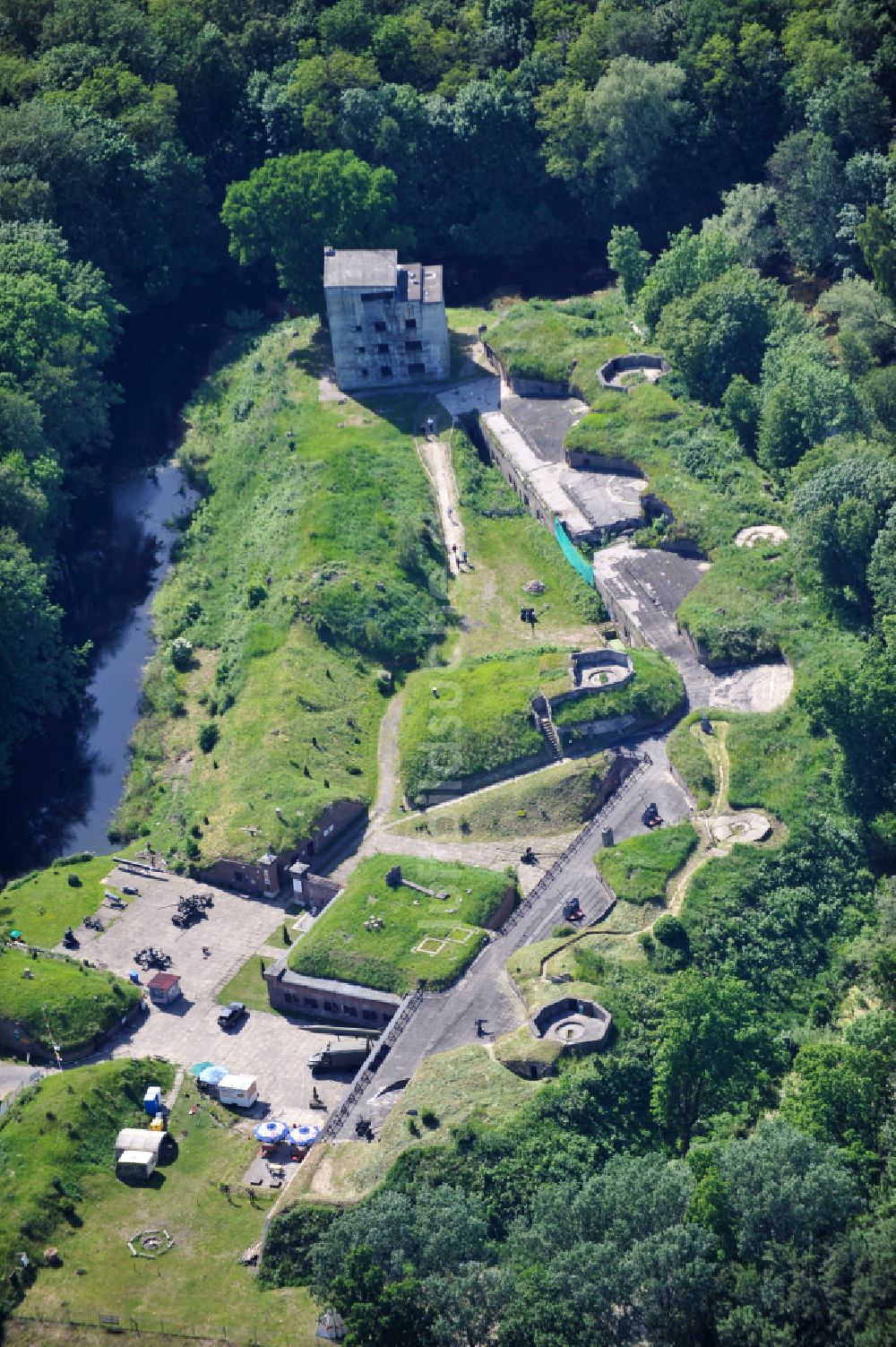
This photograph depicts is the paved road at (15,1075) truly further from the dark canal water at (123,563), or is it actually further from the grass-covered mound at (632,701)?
the grass-covered mound at (632,701)

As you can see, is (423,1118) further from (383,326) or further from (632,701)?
(383,326)

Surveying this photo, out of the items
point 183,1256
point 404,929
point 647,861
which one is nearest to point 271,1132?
point 183,1256

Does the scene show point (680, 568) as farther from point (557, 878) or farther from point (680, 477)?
point (557, 878)

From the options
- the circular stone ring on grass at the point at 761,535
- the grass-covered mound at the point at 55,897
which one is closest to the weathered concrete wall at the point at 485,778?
the grass-covered mound at the point at 55,897

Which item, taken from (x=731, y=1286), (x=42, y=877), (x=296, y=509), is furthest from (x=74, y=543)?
(x=731, y=1286)

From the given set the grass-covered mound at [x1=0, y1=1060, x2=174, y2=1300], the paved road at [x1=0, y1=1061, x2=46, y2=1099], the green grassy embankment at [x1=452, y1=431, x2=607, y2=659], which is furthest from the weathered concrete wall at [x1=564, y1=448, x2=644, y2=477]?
the paved road at [x1=0, y1=1061, x2=46, y2=1099]

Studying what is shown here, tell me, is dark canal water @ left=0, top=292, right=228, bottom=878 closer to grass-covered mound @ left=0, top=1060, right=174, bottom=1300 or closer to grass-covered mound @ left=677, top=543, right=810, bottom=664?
grass-covered mound @ left=0, top=1060, right=174, bottom=1300
